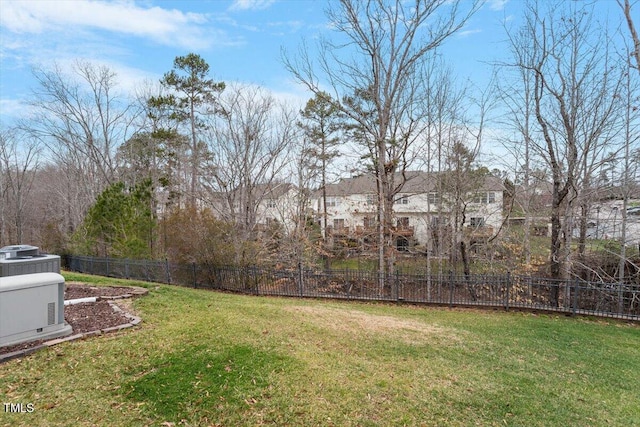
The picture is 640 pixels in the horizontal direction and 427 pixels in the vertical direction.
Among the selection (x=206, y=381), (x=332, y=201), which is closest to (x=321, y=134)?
(x=332, y=201)

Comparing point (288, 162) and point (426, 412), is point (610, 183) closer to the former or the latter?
point (426, 412)

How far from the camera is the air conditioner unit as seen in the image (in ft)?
19.0

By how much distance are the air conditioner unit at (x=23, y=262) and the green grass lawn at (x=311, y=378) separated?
209 cm

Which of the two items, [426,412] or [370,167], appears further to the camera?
[370,167]

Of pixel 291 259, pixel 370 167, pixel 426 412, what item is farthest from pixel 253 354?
pixel 370 167

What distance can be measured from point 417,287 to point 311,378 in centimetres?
722

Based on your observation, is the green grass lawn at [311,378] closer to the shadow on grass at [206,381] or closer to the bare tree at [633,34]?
the shadow on grass at [206,381]

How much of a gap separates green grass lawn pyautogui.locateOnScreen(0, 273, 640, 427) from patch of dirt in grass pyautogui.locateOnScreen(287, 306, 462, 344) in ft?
0.19

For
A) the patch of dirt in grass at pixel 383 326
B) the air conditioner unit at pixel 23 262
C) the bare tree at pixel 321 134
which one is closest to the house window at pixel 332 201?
the bare tree at pixel 321 134

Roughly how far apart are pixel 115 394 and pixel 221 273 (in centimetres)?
873

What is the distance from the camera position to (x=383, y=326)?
6.32 m

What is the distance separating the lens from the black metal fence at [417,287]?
870cm

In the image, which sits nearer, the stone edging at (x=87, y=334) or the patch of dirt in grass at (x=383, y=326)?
the stone edging at (x=87, y=334)

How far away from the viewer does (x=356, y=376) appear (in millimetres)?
3943
